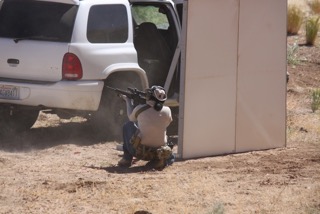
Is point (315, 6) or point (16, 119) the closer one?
point (16, 119)

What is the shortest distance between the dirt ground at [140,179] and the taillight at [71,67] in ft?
2.89

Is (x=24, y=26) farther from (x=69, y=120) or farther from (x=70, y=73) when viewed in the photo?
(x=69, y=120)

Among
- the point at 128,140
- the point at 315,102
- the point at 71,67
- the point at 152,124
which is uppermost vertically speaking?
the point at 71,67

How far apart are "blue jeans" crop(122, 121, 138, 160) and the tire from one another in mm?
2137

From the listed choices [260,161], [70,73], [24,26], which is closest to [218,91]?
[260,161]

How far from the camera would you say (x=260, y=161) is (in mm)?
11289

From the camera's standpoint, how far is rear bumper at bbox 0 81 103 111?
38.7ft

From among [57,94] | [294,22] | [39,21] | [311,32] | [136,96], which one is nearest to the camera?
[136,96]

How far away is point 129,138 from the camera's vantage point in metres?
10.6

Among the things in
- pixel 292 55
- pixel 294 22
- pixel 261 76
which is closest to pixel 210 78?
pixel 261 76

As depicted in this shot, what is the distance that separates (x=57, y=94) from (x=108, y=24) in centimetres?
119

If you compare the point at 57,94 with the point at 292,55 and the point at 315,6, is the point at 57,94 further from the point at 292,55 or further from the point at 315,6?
the point at 315,6

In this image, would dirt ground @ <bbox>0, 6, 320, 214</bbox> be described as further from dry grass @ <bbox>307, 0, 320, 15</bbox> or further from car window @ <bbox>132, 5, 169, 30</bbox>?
dry grass @ <bbox>307, 0, 320, 15</bbox>

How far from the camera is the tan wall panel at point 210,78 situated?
37.6ft
